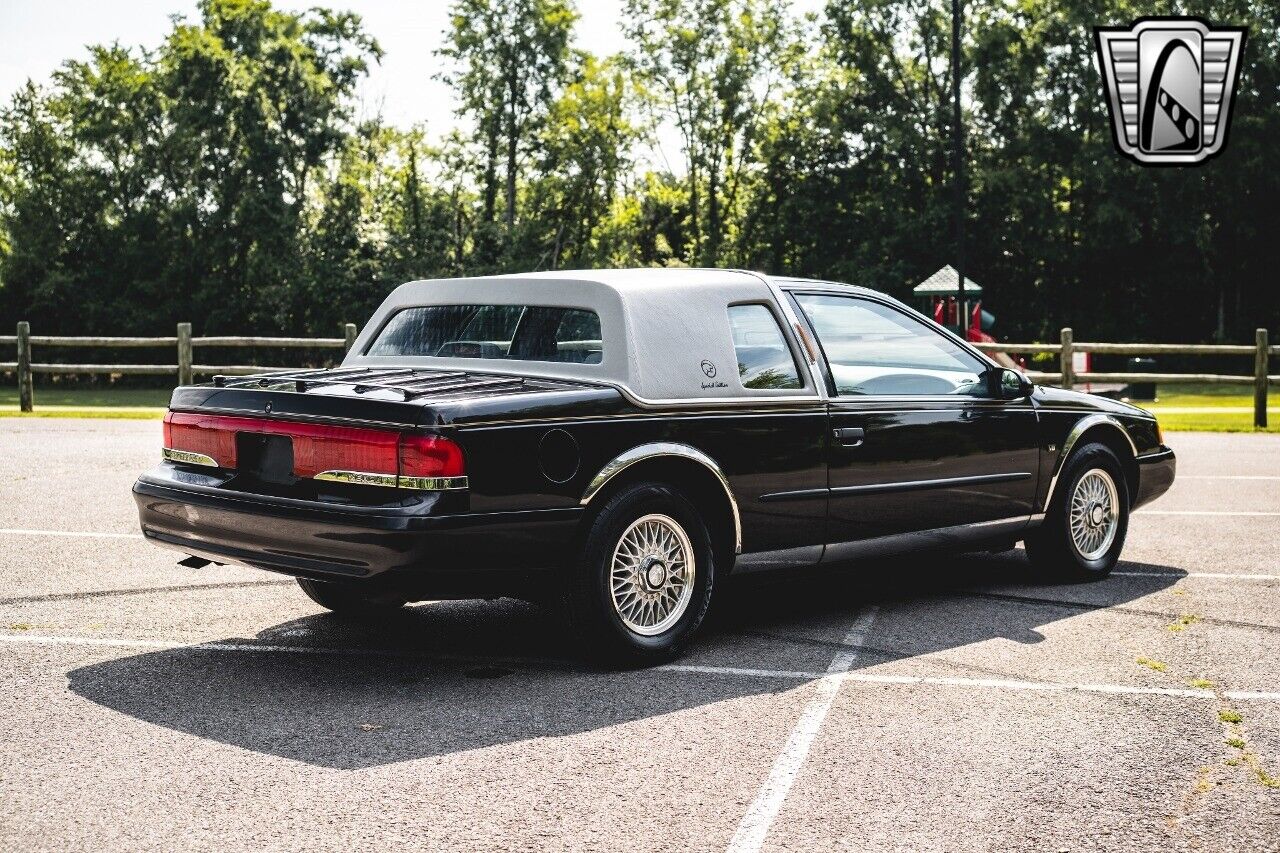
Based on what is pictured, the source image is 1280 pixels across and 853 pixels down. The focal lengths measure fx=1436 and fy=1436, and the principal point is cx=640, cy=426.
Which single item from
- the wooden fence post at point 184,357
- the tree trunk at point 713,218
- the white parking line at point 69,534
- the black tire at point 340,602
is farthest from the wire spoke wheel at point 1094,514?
the tree trunk at point 713,218

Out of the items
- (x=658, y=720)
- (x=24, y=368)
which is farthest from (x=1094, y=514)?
(x=24, y=368)

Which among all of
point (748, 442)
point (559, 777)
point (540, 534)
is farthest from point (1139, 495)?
point (559, 777)

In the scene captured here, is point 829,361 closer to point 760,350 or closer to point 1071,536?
point 760,350

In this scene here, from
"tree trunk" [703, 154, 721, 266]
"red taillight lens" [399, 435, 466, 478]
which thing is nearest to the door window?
"red taillight lens" [399, 435, 466, 478]

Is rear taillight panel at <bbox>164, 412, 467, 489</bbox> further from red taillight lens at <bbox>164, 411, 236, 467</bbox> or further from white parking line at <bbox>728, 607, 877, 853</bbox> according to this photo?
white parking line at <bbox>728, 607, 877, 853</bbox>

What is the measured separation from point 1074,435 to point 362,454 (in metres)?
4.11

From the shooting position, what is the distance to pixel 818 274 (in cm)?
5144

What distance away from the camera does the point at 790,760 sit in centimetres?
445

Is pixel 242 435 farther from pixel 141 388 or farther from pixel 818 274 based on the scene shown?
pixel 818 274

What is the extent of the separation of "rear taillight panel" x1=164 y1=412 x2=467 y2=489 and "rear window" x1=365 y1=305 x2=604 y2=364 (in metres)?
Result: 1.01

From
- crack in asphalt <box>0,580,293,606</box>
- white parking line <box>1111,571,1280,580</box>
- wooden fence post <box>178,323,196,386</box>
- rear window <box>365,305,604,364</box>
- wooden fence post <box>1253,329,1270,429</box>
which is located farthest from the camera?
wooden fence post <box>178,323,196,386</box>

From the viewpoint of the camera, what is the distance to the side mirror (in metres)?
7.23

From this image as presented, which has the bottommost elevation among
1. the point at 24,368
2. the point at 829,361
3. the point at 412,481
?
the point at 412,481

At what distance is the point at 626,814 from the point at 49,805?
5.22 ft
